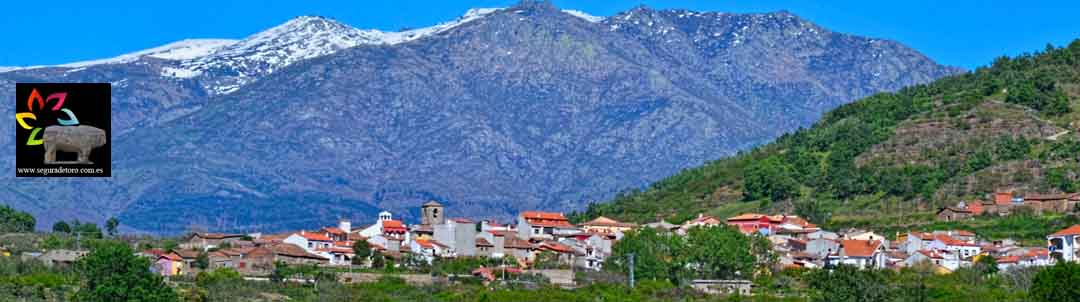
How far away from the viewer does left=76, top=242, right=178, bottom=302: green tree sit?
66.9m

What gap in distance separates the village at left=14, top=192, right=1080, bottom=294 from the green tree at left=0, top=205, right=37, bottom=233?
11039 millimetres

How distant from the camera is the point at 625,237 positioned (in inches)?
3688

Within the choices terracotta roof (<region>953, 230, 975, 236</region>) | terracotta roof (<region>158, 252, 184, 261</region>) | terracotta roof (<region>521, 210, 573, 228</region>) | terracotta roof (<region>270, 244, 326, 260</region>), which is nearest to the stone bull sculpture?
terracotta roof (<region>158, 252, 184, 261</region>)

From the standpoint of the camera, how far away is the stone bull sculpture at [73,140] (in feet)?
126

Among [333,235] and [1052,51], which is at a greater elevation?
[1052,51]

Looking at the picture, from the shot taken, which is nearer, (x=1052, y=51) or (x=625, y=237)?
(x=625, y=237)

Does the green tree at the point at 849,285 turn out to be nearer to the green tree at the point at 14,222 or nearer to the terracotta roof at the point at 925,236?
the terracotta roof at the point at 925,236

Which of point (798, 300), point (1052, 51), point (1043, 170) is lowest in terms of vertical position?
point (798, 300)

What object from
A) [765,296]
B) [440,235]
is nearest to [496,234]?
[440,235]

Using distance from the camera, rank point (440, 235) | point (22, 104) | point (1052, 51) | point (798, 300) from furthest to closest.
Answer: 1. point (1052, 51)
2. point (440, 235)
3. point (798, 300)
4. point (22, 104)

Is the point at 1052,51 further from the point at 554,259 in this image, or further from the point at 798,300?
the point at 798,300

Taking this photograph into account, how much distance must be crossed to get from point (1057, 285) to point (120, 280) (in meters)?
31.1

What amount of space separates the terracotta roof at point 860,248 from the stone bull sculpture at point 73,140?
57.6 metres

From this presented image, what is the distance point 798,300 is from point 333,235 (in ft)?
99.7
